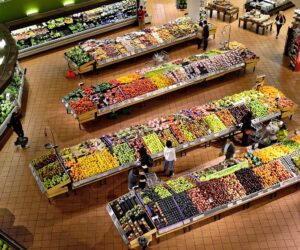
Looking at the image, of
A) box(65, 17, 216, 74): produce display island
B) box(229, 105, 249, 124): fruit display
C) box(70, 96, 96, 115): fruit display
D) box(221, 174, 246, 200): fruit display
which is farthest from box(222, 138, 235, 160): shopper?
box(65, 17, 216, 74): produce display island

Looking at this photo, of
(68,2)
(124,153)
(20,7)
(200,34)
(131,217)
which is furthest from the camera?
(200,34)

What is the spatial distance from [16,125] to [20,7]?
4.08m

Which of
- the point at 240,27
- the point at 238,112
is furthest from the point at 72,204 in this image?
the point at 240,27

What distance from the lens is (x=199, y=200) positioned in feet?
34.6

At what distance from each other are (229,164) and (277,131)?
85.0 inches

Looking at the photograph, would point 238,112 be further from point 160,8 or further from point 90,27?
point 160,8

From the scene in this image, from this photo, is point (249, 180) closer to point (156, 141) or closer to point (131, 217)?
point (156, 141)

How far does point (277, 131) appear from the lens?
12594 mm

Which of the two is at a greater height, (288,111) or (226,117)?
(226,117)

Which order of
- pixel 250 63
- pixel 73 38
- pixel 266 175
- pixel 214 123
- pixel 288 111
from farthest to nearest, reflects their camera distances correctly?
pixel 73 38 < pixel 250 63 < pixel 288 111 < pixel 214 123 < pixel 266 175

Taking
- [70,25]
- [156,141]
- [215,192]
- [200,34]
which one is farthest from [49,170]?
[200,34]

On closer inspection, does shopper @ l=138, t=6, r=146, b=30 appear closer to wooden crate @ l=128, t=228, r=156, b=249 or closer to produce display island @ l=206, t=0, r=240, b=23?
produce display island @ l=206, t=0, r=240, b=23

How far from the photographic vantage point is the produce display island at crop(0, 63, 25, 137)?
13922mm

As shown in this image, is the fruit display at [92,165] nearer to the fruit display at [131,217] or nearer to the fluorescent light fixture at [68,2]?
the fruit display at [131,217]
